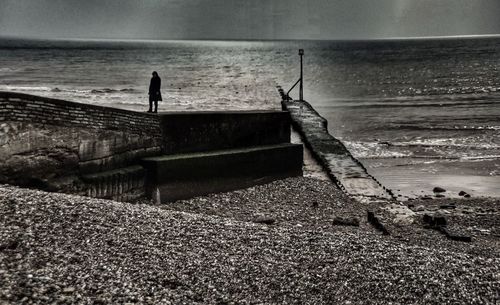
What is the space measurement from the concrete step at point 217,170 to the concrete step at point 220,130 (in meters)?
0.21

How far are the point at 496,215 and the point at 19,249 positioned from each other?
10.4 metres

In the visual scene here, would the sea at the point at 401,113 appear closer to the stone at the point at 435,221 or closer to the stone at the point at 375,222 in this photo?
the stone at the point at 435,221

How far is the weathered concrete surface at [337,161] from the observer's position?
47.6 feet

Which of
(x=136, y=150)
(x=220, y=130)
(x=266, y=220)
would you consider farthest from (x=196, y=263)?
(x=220, y=130)

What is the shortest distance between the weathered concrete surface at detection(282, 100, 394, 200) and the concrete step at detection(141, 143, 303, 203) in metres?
1.29

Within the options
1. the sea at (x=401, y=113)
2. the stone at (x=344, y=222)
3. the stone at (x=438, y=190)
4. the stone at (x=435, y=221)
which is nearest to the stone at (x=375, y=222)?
the stone at (x=344, y=222)

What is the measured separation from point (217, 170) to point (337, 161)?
17.1 ft

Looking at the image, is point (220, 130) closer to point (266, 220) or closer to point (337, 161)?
point (266, 220)

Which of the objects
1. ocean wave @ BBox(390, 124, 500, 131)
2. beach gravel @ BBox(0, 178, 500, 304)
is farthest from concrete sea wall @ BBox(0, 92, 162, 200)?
ocean wave @ BBox(390, 124, 500, 131)

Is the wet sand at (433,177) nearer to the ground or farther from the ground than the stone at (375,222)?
nearer to the ground

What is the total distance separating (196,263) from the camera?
7488 millimetres

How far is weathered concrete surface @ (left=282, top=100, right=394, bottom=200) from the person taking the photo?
14500 millimetres

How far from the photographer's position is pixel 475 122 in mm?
33125

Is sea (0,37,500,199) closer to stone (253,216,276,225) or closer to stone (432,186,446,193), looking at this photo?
stone (432,186,446,193)
